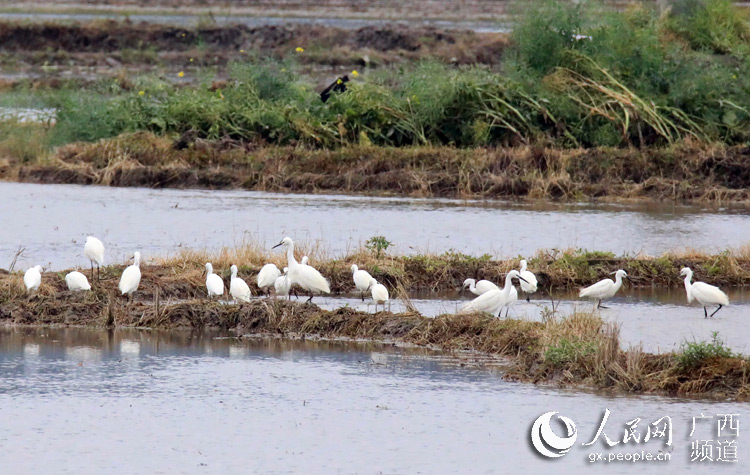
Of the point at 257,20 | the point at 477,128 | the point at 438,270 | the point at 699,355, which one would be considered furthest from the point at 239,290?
the point at 257,20

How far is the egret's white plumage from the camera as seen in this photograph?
16.6m

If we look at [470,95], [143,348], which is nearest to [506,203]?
[470,95]

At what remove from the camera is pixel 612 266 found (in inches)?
744

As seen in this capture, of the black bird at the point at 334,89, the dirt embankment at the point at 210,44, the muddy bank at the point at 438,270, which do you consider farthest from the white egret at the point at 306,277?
the dirt embankment at the point at 210,44

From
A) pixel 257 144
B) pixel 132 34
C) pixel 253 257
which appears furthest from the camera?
pixel 132 34

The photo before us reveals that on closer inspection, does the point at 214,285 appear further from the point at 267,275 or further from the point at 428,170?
the point at 428,170

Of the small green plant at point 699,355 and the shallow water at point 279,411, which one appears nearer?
the shallow water at point 279,411

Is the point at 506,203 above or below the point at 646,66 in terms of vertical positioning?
below

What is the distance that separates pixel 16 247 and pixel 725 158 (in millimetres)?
17176

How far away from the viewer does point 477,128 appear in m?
31.5

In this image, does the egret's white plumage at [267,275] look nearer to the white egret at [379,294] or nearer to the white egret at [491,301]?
the white egret at [379,294]

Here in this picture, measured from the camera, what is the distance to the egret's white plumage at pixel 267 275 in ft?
54.4

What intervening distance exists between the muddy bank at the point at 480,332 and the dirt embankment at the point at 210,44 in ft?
156

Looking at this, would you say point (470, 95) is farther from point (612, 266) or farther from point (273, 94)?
point (612, 266)
